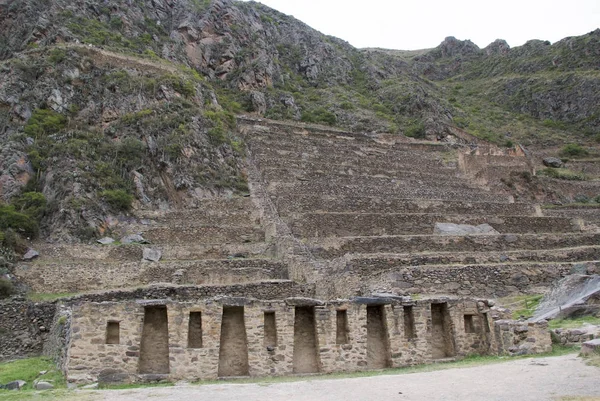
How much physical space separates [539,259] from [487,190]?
19.6m

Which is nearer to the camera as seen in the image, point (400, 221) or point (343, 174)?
point (400, 221)

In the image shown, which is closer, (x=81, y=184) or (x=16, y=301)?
(x=16, y=301)

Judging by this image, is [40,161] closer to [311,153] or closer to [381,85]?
[311,153]

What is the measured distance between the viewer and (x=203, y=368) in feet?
37.8

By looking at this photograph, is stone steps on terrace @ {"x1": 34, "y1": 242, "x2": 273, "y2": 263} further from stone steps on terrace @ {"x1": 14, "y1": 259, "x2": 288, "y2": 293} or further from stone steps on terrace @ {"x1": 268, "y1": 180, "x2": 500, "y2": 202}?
stone steps on terrace @ {"x1": 268, "y1": 180, "x2": 500, "y2": 202}

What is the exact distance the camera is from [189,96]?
4594 centimetres

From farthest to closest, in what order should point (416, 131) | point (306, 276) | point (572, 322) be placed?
point (416, 131), point (306, 276), point (572, 322)

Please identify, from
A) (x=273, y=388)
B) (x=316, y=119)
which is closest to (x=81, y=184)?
(x=273, y=388)

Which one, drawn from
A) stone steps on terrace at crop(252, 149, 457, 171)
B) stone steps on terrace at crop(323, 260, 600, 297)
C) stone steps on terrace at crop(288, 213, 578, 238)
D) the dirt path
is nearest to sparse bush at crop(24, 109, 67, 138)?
stone steps on terrace at crop(252, 149, 457, 171)

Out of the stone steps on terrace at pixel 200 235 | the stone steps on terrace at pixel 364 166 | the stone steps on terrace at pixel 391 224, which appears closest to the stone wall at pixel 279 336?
the stone steps on terrace at pixel 391 224

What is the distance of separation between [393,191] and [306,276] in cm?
1525

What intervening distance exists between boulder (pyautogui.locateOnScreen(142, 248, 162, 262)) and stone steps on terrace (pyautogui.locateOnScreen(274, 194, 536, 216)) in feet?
19.5

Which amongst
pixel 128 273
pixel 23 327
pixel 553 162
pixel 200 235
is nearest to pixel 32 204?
pixel 200 235

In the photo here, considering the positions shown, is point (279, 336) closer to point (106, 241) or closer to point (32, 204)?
point (106, 241)
